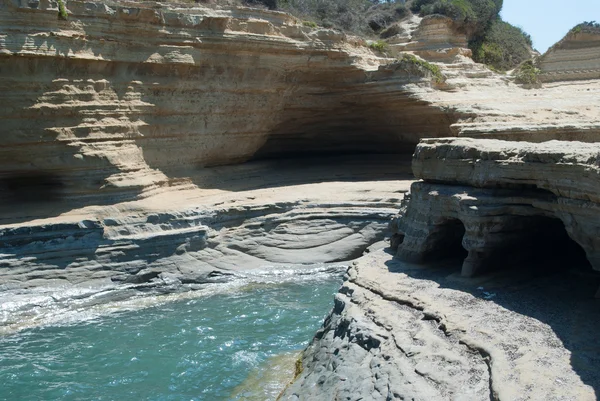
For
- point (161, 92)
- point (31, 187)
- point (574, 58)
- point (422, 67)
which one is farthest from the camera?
point (574, 58)

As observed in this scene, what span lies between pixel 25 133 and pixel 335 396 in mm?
9036

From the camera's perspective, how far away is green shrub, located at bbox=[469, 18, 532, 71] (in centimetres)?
2681

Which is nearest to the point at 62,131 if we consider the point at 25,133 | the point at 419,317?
the point at 25,133

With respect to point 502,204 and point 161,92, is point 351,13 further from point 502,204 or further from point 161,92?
point 502,204

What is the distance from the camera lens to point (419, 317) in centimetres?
750

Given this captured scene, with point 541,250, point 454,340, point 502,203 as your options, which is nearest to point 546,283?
point 541,250

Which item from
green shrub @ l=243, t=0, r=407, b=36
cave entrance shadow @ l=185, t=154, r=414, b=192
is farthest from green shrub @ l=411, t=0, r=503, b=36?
cave entrance shadow @ l=185, t=154, r=414, b=192

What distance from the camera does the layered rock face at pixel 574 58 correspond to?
63.7 feet

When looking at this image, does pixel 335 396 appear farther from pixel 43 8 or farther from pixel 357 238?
pixel 43 8

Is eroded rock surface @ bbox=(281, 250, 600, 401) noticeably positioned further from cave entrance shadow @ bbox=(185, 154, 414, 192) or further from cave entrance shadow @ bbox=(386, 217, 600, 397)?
cave entrance shadow @ bbox=(185, 154, 414, 192)

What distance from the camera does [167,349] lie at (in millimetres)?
9578

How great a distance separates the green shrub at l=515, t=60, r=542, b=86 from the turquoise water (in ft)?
36.9

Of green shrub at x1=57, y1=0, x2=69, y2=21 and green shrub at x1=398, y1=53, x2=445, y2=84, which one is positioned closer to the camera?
green shrub at x1=57, y1=0, x2=69, y2=21

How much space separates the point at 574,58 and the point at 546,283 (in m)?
13.9
